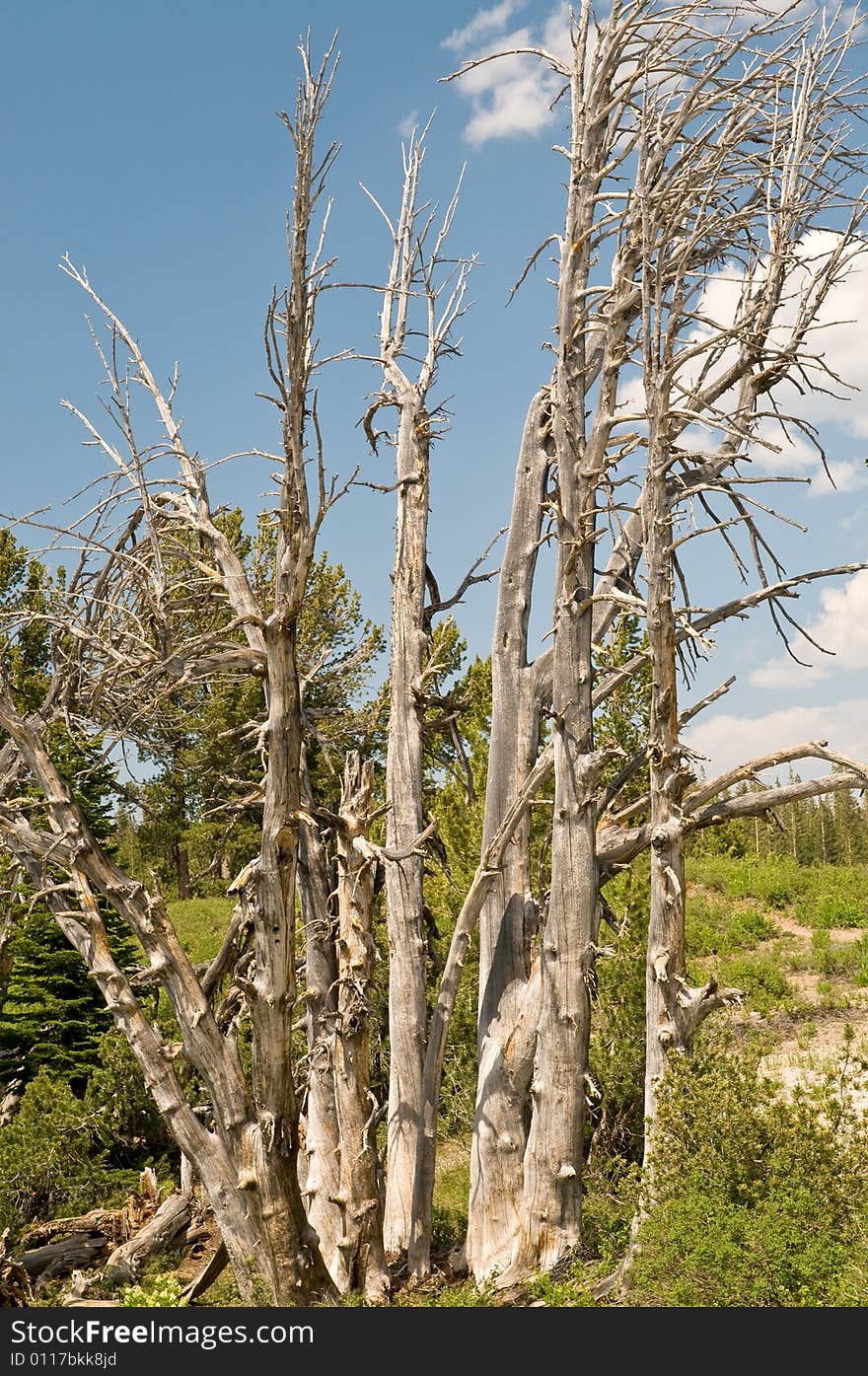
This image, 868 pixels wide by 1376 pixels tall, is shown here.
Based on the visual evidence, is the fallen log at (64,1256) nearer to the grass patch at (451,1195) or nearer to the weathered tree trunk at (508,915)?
the grass patch at (451,1195)

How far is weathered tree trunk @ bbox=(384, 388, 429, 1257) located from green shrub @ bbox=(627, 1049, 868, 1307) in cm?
250

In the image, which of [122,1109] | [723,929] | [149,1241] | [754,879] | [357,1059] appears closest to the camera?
[357,1059]

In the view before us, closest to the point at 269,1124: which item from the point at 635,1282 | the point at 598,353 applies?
the point at 635,1282

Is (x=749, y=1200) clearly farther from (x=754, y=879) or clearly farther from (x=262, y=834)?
(x=754, y=879)

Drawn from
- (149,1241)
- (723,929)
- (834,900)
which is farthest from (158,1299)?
(834,900)

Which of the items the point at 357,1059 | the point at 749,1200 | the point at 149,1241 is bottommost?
the point at 149,1241

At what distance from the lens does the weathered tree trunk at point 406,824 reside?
852 centimetres

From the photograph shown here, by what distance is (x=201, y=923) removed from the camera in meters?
24.8

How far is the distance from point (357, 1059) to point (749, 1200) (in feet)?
9.22

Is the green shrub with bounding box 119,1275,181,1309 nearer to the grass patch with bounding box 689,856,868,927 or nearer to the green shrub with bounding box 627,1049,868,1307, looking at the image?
the green shrub with bounding box 627,1049,868,1307

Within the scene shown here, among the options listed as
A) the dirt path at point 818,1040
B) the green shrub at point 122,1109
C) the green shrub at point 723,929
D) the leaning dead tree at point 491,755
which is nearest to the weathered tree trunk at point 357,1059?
the leaning dead tree at point 491,755

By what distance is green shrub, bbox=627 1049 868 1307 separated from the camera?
223 inches

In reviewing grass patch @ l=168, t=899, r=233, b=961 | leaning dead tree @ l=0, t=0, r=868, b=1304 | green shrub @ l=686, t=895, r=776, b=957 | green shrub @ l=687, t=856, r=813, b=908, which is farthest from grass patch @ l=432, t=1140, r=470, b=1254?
green shrub @ l=687, t=856, r=813, b=908

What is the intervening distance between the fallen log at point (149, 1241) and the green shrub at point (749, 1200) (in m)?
4.83
